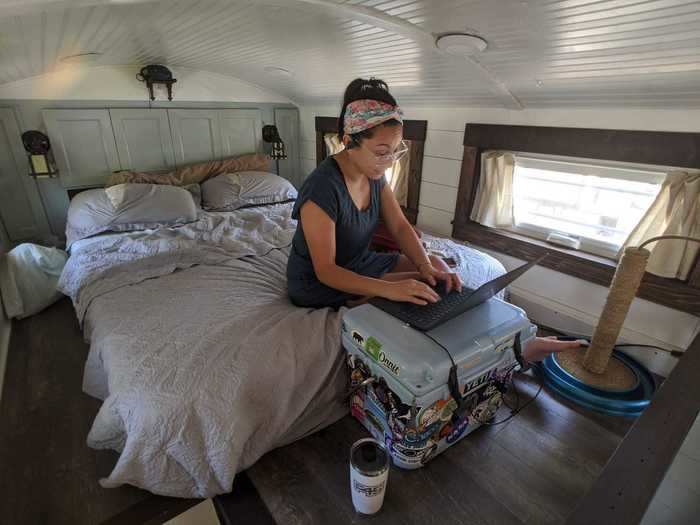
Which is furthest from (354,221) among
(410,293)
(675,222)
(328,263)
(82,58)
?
(82,58)

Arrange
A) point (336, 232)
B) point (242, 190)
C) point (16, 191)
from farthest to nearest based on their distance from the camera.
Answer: point (242, 190), point (16, 191), point (336, 232)

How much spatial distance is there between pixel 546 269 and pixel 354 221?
1.48 m

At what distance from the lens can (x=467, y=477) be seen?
3.70 feet

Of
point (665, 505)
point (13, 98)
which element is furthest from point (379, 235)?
point (13, 98)

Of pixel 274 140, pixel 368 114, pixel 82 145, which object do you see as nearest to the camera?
pixel 368 114

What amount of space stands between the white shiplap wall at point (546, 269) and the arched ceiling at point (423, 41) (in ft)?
0.27

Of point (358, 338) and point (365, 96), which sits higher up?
point (365, 96)

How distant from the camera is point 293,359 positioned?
3.82 ft

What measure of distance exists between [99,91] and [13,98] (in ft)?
1.64

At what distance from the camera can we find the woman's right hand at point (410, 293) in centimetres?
116

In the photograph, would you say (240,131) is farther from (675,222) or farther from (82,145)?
(675,222)

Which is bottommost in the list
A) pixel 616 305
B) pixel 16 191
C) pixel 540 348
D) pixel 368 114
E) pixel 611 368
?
pixel 611 368

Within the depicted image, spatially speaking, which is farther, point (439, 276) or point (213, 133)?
point (213, 133)

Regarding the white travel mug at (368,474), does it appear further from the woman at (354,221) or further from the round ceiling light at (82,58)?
Result: the round ceiling light at (82,58)
